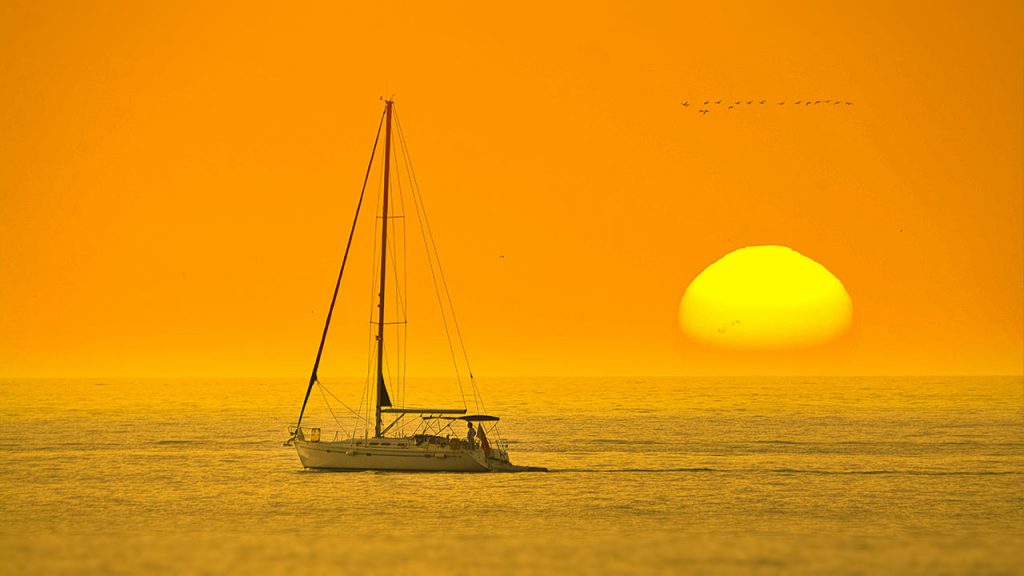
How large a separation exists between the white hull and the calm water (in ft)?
3.43

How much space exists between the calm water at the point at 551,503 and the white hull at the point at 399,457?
104 cm

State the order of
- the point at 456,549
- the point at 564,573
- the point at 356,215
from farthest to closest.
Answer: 1. the point at 356,215
2. the point at 456,549
3. the point at 564,573

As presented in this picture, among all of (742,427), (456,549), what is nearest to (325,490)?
(456,549)

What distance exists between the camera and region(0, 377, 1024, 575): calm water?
27812 mm

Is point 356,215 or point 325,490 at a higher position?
point 356,215

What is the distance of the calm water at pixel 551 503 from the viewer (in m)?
27.8

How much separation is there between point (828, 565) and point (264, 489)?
149 feet

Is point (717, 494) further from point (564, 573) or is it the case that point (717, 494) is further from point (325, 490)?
point (564, 573)

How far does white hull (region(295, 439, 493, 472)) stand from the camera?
68625mm

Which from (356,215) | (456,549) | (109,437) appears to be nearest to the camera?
(456,549)

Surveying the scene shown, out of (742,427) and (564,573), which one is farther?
(742,427)

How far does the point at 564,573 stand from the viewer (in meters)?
25.8

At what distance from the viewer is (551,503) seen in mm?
59969

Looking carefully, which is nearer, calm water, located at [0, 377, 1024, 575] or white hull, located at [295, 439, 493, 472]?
calm water, located at [0, 377, 1024, 575]
